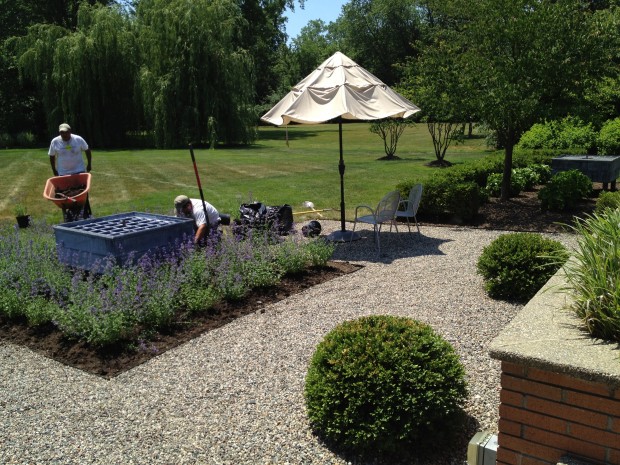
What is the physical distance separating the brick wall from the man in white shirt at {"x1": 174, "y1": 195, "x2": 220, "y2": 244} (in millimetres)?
5250

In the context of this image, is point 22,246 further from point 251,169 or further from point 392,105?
point 251,169

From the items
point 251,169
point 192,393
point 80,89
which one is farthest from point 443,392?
point 80,89

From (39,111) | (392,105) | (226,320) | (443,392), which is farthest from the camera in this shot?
(39,111)

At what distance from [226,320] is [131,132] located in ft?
84.5

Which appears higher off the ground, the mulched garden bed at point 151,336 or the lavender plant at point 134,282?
the lavender plant at point 134,282

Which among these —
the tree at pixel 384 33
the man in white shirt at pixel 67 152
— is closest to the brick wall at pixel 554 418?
the man in white shirt at pixel 67 152

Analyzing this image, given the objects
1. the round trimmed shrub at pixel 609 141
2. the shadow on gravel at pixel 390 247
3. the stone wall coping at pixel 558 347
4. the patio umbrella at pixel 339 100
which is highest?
the patio umbrella at pixel 339 100

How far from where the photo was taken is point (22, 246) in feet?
24.0

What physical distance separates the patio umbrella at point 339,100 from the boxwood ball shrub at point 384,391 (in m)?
4.90

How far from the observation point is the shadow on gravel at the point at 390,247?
8.07m

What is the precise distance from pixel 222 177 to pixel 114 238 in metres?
11.2

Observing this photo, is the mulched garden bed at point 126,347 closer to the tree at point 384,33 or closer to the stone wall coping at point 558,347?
the stone wall coping at point 558,347

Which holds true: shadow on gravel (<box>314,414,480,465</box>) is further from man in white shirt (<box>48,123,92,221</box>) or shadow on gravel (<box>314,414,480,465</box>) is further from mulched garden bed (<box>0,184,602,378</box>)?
man in white shirt (<box>48,123,92,221</box>)

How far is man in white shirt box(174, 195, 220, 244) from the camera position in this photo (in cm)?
735
